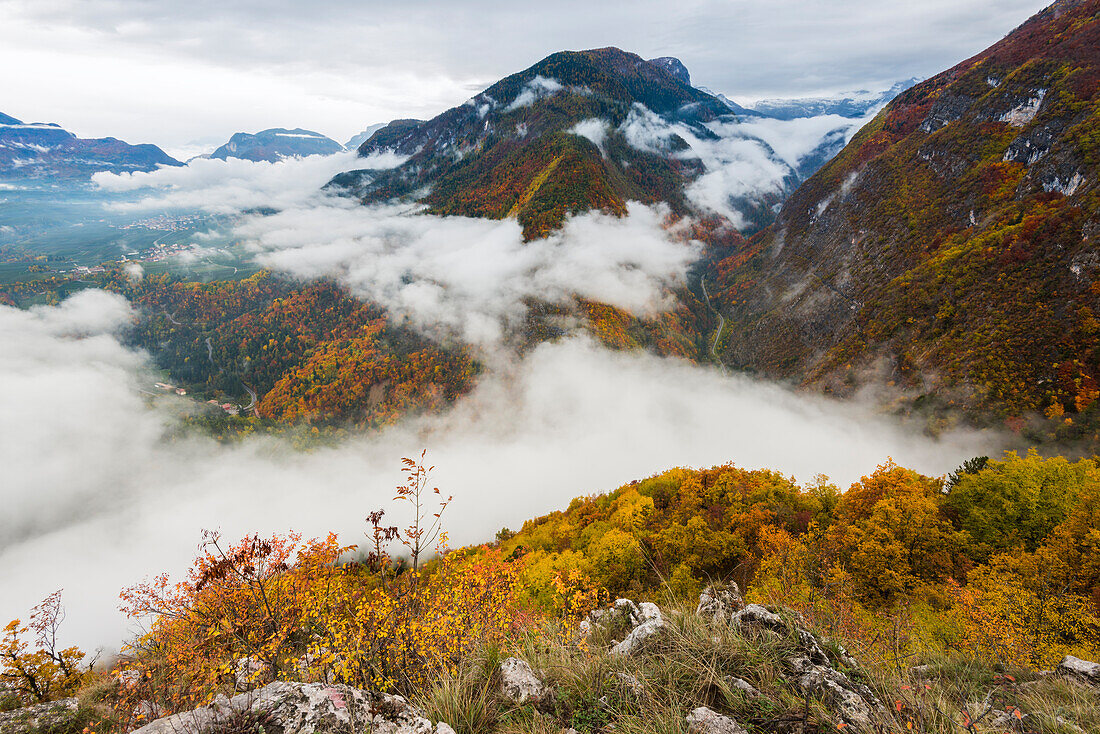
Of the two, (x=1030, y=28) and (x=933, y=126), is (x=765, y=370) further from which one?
(x=1030, y=28)


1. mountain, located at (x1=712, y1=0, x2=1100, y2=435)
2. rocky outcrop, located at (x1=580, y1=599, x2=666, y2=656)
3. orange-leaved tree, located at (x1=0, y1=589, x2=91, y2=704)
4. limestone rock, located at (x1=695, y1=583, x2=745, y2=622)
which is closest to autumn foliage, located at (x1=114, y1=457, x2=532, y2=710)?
rocky outcrop, located at (x1=580, y1=599, x2=666, y2=656)

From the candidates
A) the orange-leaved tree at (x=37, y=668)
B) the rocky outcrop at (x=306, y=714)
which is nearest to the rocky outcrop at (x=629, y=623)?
the rocky outcrop at (x=306, y=714)

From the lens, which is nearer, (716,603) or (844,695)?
(844,695)

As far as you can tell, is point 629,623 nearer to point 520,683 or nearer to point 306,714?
point 520,683

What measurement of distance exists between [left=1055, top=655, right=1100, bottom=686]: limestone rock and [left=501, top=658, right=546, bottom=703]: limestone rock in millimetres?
11590

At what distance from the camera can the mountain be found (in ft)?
208

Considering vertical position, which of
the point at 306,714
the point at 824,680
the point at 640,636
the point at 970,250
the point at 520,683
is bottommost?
the point at 640,636

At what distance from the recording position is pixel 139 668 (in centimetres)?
963

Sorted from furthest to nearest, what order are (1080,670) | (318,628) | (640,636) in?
(318,628), (1080,670), (640,636)

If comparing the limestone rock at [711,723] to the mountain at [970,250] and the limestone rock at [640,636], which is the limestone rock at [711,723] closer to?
the limestone rock at [640,636]

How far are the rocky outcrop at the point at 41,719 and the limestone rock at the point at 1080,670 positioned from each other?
20711 mm

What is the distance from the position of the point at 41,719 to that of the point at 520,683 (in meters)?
10.2


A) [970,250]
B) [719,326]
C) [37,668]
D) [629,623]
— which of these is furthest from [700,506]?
[719,326]

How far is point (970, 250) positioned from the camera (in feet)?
262
